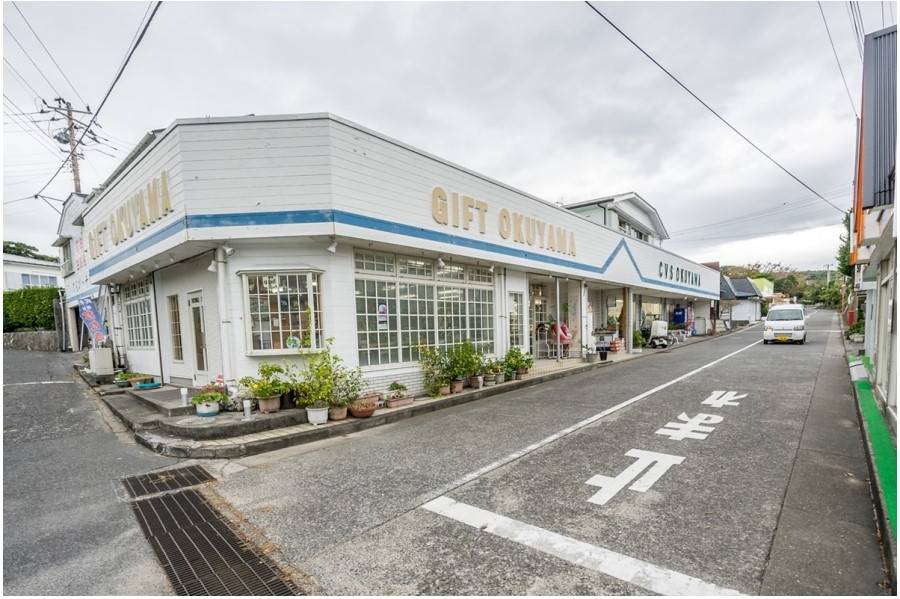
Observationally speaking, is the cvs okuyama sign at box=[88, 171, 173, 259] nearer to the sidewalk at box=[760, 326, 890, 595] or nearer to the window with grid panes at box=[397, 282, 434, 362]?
the window with grid panes at box=[397, 282, 434, 362]

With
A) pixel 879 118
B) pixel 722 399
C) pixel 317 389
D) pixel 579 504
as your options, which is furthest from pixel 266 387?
pixel 879 118

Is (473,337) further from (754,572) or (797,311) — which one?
(797,311)

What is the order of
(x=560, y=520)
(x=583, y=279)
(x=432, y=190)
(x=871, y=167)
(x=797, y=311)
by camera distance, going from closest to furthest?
(x=560, y=520) → (x=871, y=167) → (x=432, y=190) → (x=583, y=279) → (x=797, y=311)

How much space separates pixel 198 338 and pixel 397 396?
460 cm

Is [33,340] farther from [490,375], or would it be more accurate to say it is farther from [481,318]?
[490,375]

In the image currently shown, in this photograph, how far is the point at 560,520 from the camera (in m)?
3.37

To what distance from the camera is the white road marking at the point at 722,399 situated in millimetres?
7303

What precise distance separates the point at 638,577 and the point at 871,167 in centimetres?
559

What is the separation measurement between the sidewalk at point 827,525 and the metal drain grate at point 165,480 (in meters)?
5.52

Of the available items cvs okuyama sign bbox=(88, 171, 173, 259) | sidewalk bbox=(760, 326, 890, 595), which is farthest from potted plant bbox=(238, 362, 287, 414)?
sidewalk bbox=(760, 326, 890, 595)

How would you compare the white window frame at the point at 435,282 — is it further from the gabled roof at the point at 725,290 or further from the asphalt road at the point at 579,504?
the gabled roof at the point at 725,290

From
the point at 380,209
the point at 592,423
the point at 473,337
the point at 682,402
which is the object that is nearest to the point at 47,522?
the point at 380,209

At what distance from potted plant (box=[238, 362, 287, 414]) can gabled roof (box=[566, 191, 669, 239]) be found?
16.2 meters

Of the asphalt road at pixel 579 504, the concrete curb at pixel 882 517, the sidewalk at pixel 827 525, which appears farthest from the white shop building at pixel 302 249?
the concrete curb at pixel 882 517
